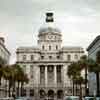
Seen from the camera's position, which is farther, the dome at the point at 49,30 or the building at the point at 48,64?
the dome at the point at 49,30

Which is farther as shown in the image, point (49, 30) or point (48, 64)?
point (49, 30)

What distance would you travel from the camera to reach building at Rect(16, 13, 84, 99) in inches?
6727

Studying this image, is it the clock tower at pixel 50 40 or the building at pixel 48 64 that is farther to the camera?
the clock tower at pixel 50 40

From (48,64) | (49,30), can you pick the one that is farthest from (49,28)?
(48,64)

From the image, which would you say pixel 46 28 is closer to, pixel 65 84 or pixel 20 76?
pixel 65 84

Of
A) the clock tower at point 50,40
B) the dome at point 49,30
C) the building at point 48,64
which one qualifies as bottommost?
the building at point 48,64

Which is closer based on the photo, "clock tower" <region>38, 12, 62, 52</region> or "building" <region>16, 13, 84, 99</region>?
"building" <region>16, 13, 84, 99</region>

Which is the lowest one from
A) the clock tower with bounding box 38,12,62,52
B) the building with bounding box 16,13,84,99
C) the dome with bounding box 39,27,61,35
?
the building with bounding box 16,13,84,99

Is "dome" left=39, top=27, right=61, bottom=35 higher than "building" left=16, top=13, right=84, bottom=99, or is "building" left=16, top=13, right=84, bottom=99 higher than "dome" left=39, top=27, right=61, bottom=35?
"dome" left=39, top=27, right=61, bottom=35

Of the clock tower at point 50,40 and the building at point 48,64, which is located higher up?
the clock tower at point 50,40

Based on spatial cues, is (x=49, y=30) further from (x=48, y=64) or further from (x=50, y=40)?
(x=48, y=64)

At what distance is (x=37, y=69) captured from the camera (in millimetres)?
173000

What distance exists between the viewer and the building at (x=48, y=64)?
171 m

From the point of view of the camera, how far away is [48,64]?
171875 mm
